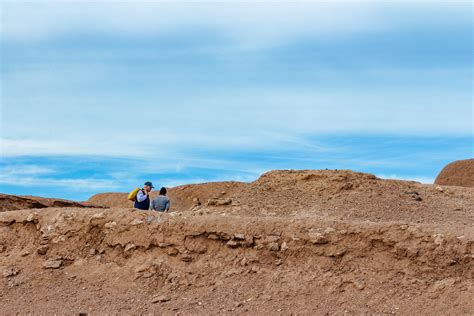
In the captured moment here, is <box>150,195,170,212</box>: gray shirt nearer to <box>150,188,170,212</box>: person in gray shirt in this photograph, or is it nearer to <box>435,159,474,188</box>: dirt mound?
<box>150,188,170,212</box>: person in gray shirt

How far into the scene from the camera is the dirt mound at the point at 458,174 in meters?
29.4

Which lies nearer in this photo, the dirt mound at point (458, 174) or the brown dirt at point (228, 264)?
the brown dirt at point (228, 264)

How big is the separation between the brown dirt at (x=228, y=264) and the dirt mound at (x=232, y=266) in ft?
0.05

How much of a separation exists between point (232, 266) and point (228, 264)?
0.08m

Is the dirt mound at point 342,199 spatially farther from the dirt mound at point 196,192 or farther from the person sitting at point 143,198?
the dirt mound at point 196,192

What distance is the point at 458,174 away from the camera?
30.0m

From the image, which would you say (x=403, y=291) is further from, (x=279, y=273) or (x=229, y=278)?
(x=229, y=278)

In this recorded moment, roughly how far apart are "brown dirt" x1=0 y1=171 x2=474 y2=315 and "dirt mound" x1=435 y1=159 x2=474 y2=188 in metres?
20.0

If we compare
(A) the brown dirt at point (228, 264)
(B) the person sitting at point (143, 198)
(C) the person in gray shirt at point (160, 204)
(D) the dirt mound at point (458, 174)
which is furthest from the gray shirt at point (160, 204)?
(D) the dirt mound at point (458, 174)

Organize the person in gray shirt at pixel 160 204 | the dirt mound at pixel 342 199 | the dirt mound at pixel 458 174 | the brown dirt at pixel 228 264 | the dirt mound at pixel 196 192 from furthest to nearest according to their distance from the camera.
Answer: the dirt mound at pixel 196 192 < the dirt mound at pixel 458 174 < the dirt mound at pixel 342 199 < the person in gray shirt at pixel 160 204 < the brown dirt at pixel 228 264

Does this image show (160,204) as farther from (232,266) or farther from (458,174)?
(458,174)

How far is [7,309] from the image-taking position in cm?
1064

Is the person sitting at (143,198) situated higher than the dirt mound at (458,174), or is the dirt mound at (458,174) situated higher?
the dirt mound at (458,174)

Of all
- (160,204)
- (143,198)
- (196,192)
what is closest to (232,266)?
(160,204)
